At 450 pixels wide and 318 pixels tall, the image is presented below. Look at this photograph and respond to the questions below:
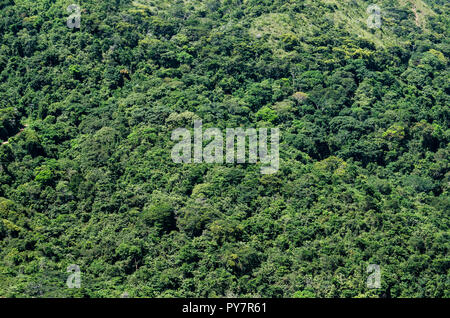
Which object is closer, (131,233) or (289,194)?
(131,233)

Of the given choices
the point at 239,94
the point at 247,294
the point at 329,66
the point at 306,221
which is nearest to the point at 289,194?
the point at 306,221

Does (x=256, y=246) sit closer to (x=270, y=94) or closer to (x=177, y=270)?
(x=177, y=270)

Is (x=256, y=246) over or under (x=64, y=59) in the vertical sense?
under

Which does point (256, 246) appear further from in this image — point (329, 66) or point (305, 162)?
point (329, 66)

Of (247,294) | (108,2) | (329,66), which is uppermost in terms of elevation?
(108,2)
